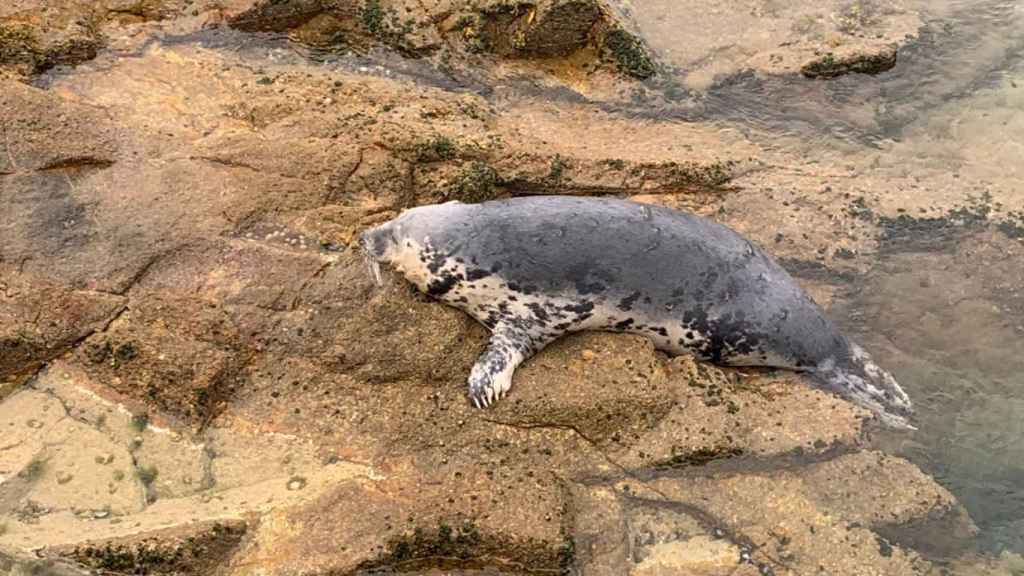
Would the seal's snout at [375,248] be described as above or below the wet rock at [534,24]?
below

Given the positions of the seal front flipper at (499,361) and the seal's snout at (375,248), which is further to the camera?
the seal's snout at (375,248)

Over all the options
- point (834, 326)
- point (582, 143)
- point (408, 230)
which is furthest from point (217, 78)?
point (834, 326)

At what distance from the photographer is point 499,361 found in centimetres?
432

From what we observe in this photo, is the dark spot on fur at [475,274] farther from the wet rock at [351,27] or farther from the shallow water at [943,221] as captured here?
the wet rock at [351,27]

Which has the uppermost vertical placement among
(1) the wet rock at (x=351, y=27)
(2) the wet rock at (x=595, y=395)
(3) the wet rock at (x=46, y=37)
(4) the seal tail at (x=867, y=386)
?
(1) the wet rock at (x=351, y=27)

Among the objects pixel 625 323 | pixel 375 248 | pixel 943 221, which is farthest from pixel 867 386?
pixel 375 248

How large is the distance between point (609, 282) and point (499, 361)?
0.67m

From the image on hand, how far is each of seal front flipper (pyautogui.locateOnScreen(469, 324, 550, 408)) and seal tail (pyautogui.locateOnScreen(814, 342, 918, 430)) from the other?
145cm

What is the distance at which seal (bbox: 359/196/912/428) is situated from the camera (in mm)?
4523

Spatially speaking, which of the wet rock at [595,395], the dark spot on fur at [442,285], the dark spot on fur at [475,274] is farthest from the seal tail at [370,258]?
the wet rock at [595,395]

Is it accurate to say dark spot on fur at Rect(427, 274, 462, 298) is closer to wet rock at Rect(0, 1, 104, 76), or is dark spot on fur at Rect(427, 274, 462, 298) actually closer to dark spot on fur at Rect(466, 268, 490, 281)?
dark spot on fur at Rect(466, 268, 490, 281)

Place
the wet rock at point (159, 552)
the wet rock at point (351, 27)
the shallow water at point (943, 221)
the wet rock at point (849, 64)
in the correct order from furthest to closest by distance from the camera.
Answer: the wet rock at point (849, 64)
the wet rock at point (351, 27)
the shallow water at point (943, 221)
the wet rock at point (159, 552)

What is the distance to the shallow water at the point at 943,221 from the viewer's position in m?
4.42

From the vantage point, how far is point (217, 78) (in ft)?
18.5
